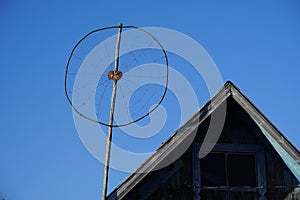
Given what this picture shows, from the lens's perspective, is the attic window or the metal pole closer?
the metal pole

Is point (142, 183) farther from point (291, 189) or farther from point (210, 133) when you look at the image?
point (291, 189)

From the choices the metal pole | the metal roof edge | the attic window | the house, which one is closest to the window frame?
the house

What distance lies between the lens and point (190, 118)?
996 cm

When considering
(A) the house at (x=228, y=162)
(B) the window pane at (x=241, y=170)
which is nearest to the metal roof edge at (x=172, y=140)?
(A) the house at (x=228, y=162)

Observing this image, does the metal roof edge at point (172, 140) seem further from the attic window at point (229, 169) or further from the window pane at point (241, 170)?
the window pane at point (241, 170)

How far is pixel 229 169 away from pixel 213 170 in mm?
341

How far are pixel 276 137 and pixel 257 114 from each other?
559 mm

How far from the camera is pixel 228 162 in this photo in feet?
35.5

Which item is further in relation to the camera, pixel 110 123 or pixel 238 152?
pixel 238 152

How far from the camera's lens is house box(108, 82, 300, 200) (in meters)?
9.98

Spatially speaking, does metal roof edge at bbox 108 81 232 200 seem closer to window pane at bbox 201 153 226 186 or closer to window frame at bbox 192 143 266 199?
window frame at bbox 192 143 266 199

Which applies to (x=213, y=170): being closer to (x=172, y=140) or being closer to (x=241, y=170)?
(x=241, y=170)

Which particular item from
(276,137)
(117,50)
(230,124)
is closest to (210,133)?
(230,124)

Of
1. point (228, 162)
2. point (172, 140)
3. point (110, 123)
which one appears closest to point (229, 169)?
point (228, 162)
